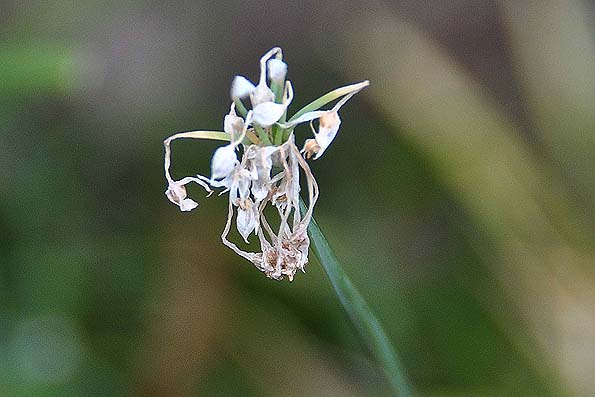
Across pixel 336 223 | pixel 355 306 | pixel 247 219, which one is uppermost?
pixel 247 219

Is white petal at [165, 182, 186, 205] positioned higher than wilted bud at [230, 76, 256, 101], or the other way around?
wilted bud at [230, 76, 256, 101]

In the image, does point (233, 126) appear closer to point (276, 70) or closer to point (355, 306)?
point (276, 70)

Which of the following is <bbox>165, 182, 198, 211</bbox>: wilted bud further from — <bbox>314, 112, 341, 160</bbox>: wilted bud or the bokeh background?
the bokeh background

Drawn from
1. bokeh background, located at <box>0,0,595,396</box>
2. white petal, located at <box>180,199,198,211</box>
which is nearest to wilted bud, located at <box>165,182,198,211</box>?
white petal, located at <box>180,199,198,211</box>

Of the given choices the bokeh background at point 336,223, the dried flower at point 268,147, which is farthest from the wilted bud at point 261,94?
the bokeh background at point 336,223

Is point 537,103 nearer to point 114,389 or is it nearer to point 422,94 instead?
point 422,94

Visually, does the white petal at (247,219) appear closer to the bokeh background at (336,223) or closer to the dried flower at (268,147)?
the dried flower at (268,147)

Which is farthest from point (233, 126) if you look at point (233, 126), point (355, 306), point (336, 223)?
point (336, 223)
